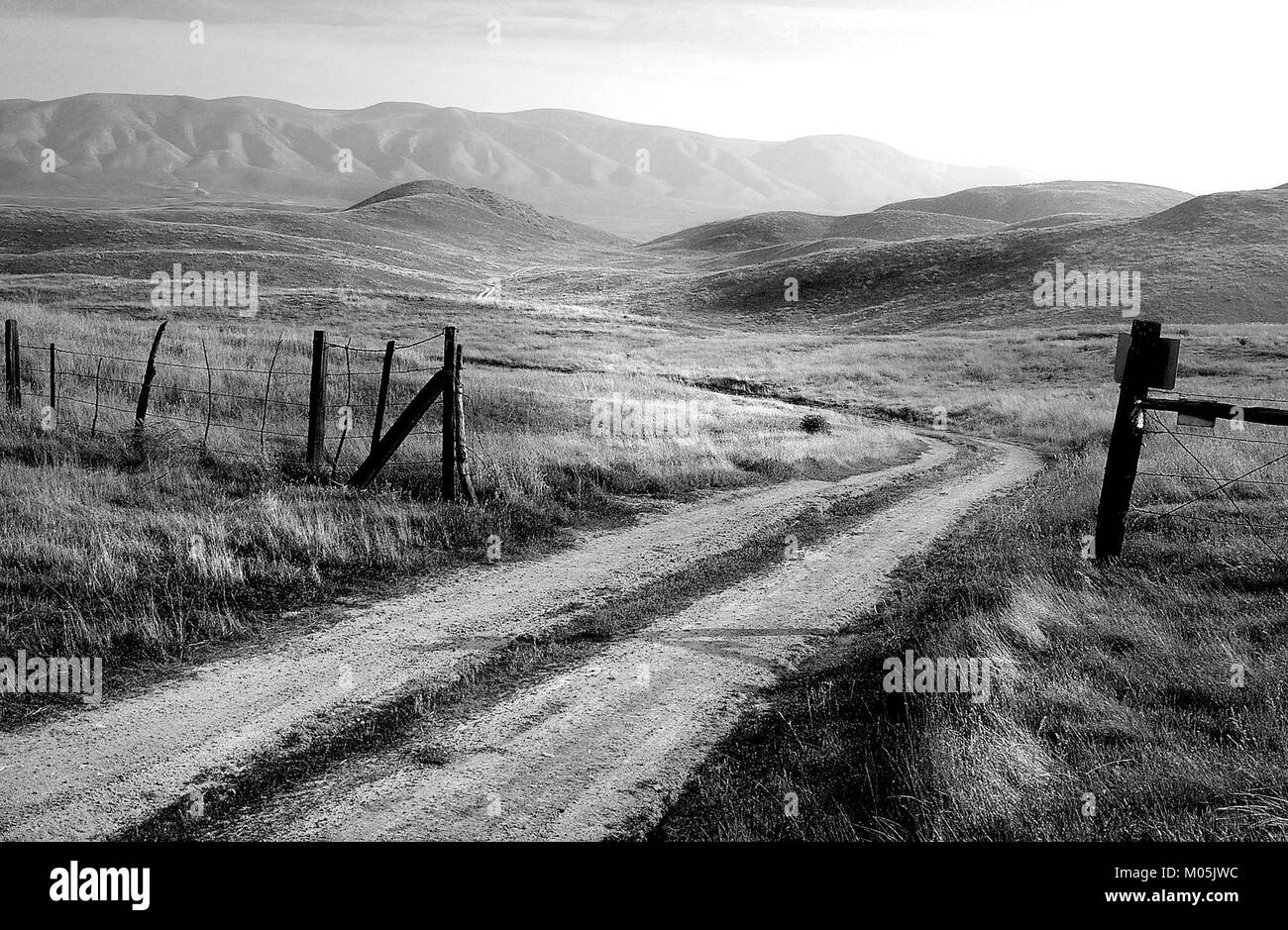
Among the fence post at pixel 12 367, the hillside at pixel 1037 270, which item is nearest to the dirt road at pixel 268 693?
the fence post at pixel 12 367

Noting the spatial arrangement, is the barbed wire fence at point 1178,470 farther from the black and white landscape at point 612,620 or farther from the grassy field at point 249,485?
the grassy field at point 249,485

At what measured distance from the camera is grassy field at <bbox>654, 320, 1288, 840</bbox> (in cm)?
477

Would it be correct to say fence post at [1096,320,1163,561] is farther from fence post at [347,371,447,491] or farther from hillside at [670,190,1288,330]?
hillside at [670,190,1288,330]

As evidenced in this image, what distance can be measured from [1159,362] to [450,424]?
9281mm

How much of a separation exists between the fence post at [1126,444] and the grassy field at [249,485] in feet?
22.2

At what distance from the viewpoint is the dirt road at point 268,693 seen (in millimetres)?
5273

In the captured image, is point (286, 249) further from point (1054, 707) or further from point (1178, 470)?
point (1054, 707)

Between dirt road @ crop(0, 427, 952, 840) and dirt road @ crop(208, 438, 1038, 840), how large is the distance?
0.61 metres

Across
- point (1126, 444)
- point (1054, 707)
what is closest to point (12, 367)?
point (1054, 707)

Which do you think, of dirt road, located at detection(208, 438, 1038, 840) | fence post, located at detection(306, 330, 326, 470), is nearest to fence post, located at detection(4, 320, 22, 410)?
fence post, located at detection(306, 330, 326, 470)

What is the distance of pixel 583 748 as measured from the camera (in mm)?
6125

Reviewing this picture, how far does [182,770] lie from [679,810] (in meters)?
3.34
